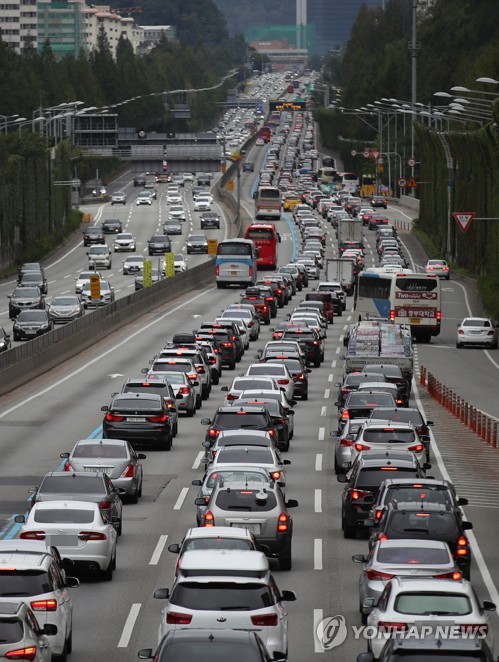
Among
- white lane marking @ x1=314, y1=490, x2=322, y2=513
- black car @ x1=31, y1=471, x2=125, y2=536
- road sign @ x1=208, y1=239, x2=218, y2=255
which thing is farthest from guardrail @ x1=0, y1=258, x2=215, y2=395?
black car @ x1=31, y1=471, x2=125, y2=536

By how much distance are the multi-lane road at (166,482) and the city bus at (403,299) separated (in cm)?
128

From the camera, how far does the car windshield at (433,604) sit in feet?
58.7

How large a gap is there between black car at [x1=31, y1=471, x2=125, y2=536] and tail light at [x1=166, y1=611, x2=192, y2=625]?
26.7 ft

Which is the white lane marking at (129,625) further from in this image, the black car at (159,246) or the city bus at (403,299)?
the black car at (159,246)

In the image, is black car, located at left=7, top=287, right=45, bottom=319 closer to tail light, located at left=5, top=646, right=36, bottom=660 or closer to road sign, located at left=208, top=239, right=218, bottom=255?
road sign, located at left=208, top=239, right=218, bottom=255

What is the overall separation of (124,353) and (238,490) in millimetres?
39491

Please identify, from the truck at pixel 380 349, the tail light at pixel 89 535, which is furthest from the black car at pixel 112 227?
the tail light at pixel 89 535

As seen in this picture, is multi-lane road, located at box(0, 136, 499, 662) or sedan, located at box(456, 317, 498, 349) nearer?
multi-lane road, located at box(0, 136, 499, 662)

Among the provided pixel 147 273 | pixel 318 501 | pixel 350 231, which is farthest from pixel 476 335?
pixel 350 231

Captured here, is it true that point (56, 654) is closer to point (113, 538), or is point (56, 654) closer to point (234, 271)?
point (113, 538)

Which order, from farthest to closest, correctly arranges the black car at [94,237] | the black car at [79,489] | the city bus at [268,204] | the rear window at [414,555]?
the city bus at [268,204] < the black car at [94,237] < the black car at [79,489] < the rear window at [414,555]

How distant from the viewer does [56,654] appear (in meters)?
19.5

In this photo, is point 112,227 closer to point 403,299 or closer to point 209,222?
point 209,222

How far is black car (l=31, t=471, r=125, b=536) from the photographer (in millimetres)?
26547
